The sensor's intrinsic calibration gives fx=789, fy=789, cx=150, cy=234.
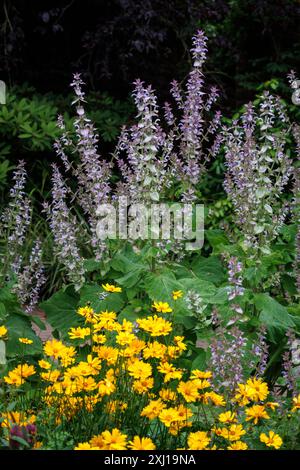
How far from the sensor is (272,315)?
367 cm

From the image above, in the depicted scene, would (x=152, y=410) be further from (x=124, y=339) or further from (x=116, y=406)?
(x=124, y=339)

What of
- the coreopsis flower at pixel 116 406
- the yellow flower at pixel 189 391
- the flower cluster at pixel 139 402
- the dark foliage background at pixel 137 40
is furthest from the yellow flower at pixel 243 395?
A: the dark foliage background at pixel 137 40

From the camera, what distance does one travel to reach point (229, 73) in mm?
9922

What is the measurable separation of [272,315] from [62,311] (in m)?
1.16

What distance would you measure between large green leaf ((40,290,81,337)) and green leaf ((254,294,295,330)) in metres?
0.97

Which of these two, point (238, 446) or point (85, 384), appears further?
point (85, 384)

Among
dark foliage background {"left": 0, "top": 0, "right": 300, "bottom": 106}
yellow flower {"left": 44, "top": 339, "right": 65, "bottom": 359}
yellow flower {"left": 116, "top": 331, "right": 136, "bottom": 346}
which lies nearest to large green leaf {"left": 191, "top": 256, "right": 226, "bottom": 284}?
yellow flower {"left": 116, "top": 331, "right": 136, "bottom": 346}

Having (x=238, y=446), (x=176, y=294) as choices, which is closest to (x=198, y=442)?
(x=238, y=446)

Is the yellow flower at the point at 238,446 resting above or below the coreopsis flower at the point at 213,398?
below

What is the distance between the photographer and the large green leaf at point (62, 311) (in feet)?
13.4

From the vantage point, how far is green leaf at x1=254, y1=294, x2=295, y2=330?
3.64 meters

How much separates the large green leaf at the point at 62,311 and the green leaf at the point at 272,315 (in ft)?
3.18

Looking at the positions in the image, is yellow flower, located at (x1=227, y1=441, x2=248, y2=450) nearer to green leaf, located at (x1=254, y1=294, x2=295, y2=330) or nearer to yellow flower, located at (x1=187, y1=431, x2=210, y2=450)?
yellow flower, located at (x1=187, y1=431, x2=210, y2=450)

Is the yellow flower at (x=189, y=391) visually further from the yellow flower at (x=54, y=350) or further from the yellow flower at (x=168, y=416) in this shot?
the yellow flower at (x=54, y=350)
